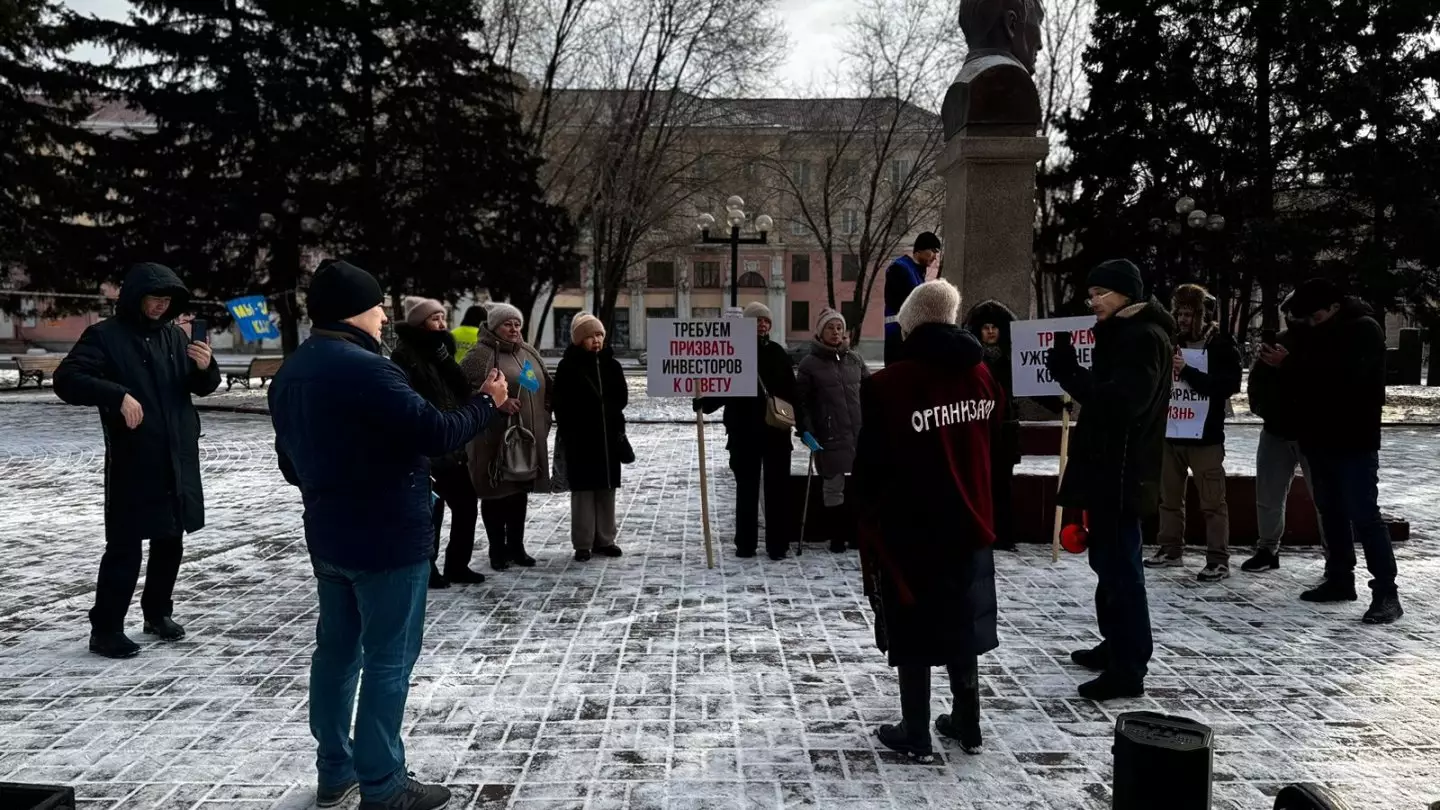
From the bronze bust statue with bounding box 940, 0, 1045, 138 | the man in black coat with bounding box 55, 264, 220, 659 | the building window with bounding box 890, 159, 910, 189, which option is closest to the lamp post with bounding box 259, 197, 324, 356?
the bronze bust statue with bounding box 940, 0, 1045, 138

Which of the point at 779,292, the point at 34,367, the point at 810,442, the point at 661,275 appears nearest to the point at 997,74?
the point at 810,442

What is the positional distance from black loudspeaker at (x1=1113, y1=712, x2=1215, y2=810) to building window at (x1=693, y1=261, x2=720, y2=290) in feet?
211

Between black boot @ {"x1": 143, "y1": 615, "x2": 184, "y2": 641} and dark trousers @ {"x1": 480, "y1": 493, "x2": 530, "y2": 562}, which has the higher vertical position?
dark trousers @ {"x1": 480, "y1": 493, "x2": 530, "y2": 562}

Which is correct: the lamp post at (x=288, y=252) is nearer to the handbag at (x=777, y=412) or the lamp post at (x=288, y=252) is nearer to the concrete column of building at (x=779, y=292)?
the handbag at (x=777, y=412)

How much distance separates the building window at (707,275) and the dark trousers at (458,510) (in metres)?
59.7

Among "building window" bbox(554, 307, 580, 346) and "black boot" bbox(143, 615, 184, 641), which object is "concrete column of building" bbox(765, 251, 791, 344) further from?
"black boot" bbox(143, 615, 184, 641)

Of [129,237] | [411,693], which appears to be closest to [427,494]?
[411,693]

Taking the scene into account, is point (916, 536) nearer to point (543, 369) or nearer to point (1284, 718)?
point (1284, 718)

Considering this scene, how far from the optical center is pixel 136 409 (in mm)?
5047

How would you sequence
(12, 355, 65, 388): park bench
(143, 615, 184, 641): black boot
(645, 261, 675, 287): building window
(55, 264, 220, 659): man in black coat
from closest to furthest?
(55, 264, 220, 659): man in black coat, (143, 615, 184, 641): black boot, (12, 355, 65, 388): park bench, (645, 261, 675, 287): building window

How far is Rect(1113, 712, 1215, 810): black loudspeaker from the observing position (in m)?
2.44

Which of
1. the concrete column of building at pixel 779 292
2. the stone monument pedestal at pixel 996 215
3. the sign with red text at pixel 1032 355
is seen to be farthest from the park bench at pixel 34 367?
the concrete column of building at pixel 779 292

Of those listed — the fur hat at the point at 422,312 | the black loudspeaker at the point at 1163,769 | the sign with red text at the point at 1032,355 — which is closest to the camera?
the black loudspeaker at the point at 1163,769

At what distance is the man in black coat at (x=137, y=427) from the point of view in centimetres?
511
